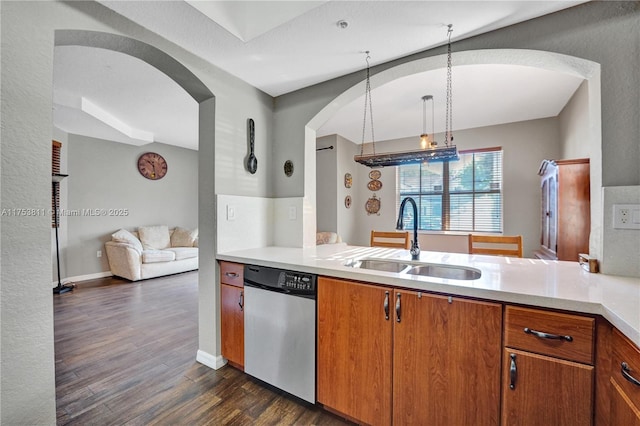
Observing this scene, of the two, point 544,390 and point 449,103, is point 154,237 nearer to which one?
point 449,103

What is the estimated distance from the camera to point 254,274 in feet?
6.00

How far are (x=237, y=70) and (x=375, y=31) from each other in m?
1.12

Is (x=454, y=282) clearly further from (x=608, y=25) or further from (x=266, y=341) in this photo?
(x=608, y=25)

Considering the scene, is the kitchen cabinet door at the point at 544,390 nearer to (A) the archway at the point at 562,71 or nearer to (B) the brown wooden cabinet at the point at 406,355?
(B) the brown wooden cabinet at the point at 406,355

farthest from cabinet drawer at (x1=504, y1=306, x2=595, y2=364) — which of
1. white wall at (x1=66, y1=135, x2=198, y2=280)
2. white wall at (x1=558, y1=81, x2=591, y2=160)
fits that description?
white wall at (x1=66, y1=135, x2=198, y2=280)

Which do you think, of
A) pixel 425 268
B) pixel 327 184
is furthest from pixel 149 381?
pixel 327 184

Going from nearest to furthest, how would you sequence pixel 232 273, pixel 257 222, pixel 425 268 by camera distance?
pixel 425 268, pixel 232 273, pixel 257 222

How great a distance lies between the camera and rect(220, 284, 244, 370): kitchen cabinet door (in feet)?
6.31

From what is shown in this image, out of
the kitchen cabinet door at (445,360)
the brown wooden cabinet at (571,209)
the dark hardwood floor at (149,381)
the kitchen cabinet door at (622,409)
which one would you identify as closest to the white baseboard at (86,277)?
the dark hardwood floor at (149,381)

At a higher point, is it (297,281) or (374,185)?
(374,185)

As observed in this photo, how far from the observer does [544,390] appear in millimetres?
1011

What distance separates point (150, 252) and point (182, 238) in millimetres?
997

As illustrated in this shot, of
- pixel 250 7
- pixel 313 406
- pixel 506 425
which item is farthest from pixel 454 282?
pixel 250 7

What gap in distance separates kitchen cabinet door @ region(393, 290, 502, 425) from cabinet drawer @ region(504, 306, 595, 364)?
50 millimetres
